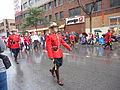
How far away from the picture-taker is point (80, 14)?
72.7 feet

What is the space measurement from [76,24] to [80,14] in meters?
1.90

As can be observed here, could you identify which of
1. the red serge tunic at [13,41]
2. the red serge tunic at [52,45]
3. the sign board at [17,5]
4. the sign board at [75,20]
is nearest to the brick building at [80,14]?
the sign board at [75,20]

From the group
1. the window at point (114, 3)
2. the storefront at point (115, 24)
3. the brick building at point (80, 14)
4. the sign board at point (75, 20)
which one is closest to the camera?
the window at point (114, 3)

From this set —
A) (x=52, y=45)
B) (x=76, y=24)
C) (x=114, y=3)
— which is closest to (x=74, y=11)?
(x=76, y=24)

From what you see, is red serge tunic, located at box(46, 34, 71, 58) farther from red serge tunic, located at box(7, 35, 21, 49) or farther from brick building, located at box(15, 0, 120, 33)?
brick building, located at box(15, 0, 120, 33)

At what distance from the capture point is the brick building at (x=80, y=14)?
17938 mm

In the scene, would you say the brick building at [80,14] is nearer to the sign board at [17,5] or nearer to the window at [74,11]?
the window at [74,11]

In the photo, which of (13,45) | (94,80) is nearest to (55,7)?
(13,45)

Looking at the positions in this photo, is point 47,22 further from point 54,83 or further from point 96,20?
point 54,83

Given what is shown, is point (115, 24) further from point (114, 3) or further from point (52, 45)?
point (52, 45)

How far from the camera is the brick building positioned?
→ 17.9 m

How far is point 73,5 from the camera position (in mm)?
23391

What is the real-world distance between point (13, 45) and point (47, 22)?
76.0ft

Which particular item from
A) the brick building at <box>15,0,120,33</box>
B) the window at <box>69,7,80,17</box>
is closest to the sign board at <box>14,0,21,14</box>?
the brick building at <box>15,0,120,33</box>
